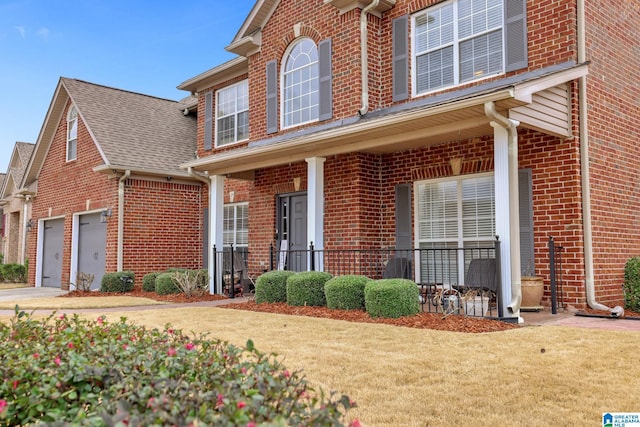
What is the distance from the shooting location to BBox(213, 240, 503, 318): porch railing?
8.22 m

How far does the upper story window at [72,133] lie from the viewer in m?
17.7

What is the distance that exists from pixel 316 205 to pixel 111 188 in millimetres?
7439

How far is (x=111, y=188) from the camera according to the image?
15406mm

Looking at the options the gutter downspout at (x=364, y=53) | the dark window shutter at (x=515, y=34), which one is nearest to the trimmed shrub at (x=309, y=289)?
the gutter downspout at (x=364, y=53)

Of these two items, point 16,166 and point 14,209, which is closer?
point 14,209

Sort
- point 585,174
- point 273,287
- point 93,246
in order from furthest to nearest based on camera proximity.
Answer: point 93,246 → point 273,287 → point 585,174

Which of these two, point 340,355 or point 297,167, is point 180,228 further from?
point 340,355

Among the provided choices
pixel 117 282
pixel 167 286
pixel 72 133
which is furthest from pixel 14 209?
pixel 167 286

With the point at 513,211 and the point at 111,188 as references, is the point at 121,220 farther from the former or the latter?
the point at 513,211

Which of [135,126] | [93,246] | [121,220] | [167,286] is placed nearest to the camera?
[167,286]

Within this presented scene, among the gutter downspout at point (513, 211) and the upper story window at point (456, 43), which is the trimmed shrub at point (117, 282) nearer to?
the upper story window at point (456, 43)

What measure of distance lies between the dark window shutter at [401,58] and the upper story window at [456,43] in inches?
6.3

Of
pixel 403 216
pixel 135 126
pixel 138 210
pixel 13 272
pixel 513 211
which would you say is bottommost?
pixel 13 272

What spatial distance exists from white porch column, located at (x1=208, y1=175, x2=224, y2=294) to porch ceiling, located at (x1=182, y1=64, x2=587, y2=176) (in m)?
0.47
